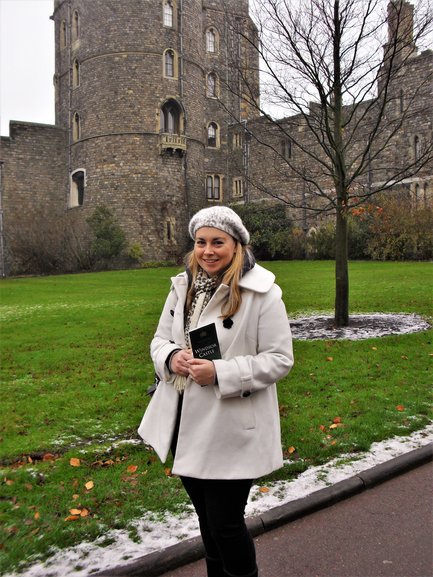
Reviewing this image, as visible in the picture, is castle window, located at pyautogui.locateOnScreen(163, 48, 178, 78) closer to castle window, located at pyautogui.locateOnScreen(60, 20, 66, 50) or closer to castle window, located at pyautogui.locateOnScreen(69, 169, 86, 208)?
castle window, located at pyautogui.locateOnScreen(60, 20, 66, 50)

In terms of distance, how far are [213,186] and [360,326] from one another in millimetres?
27348

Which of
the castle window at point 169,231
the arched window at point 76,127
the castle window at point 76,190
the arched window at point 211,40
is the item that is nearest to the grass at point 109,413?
the castle window at point 169,231

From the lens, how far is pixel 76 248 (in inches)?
1112

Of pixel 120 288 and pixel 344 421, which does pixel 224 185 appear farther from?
pixel 344 421

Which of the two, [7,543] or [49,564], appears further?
[7,543]

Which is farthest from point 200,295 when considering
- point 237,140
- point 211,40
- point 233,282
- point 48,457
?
point 211,40

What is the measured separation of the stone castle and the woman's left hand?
27.2 metres

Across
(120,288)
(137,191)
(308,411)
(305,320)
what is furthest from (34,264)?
(308,411)

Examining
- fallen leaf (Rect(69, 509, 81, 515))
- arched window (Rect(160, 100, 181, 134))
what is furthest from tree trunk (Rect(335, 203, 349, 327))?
arched window (Rect(160, 100, 181, 134))

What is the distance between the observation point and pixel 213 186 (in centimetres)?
3556

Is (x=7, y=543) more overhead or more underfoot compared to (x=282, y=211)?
more underfoot

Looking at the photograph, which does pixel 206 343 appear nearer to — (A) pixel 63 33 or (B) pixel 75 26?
(B) pixel 75 26

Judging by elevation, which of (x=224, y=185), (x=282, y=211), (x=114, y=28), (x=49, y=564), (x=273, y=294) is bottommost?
(x=49, y=564)

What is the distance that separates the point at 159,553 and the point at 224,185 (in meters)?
34.0
